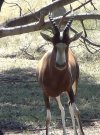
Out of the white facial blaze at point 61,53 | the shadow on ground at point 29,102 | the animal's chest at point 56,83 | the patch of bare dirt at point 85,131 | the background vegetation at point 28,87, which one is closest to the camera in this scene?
the white facial blaze at point 61,53

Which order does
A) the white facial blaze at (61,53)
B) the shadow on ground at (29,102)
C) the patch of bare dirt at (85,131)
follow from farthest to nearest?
the shadow on ground at (29,102) < the patch of bare dirt at (85,131) < the white facial blaze at (61,53)

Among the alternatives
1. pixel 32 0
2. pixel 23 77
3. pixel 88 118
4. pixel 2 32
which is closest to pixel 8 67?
pixel 23 77

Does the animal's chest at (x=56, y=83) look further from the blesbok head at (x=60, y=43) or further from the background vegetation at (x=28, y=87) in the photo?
the background vegetation at (x=28, y=87)

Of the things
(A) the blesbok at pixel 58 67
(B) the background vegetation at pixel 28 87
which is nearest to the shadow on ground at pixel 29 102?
(B) the background vegetation at pixel 28 87

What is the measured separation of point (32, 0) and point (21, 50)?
474cm

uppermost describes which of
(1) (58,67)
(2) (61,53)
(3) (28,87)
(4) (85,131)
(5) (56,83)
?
(2) (61,53)

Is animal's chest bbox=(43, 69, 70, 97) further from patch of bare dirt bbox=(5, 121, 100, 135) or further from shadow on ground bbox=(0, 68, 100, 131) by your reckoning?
shadow on ground bbox=(0, 68, 100, 131)

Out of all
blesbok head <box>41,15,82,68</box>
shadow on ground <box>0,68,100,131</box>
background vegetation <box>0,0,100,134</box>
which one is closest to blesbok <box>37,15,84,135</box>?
blesbok head <box>41,15,82,68</box>

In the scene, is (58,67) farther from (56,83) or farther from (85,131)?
(85,131)

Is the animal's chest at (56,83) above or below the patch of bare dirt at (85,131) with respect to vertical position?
above

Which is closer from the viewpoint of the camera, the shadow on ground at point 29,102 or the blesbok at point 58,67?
the blesbok at point 58,67

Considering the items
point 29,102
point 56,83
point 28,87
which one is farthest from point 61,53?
point 28,87

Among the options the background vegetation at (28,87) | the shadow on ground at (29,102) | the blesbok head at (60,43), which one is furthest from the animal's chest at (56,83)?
the shadow on ground at (29,102)

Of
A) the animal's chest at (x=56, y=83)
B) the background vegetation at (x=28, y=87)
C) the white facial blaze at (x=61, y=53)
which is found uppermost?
the white facial blaze at (x=61, y=53)
